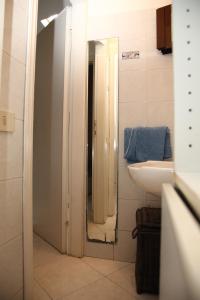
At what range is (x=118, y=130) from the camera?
5.59 ft

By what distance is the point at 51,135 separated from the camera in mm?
1903

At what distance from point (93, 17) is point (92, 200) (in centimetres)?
163

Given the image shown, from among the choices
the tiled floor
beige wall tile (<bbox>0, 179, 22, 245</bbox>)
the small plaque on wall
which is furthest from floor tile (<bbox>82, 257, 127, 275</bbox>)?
the small plaque on wall

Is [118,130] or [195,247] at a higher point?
[118,130]

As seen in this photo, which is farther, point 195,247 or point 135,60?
point 135,60

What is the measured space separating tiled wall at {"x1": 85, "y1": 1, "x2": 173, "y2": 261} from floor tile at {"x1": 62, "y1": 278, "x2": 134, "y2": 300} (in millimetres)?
358

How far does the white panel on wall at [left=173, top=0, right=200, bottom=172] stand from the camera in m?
0.56

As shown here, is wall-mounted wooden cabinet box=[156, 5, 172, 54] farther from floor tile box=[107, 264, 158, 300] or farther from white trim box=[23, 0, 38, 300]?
floor tile box=[107, 264, 158, 300]

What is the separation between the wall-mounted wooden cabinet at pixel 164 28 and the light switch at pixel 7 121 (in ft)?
4.11

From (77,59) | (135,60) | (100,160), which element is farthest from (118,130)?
(77,59)

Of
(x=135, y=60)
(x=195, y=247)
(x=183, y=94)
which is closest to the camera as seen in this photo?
(x=195, y=247)

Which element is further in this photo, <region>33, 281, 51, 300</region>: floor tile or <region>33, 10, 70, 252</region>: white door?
<region>33, 10, 70, 252</region>: white door

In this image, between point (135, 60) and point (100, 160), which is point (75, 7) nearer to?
point (135, 60)

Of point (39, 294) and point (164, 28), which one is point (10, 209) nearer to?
point (39, 294)
